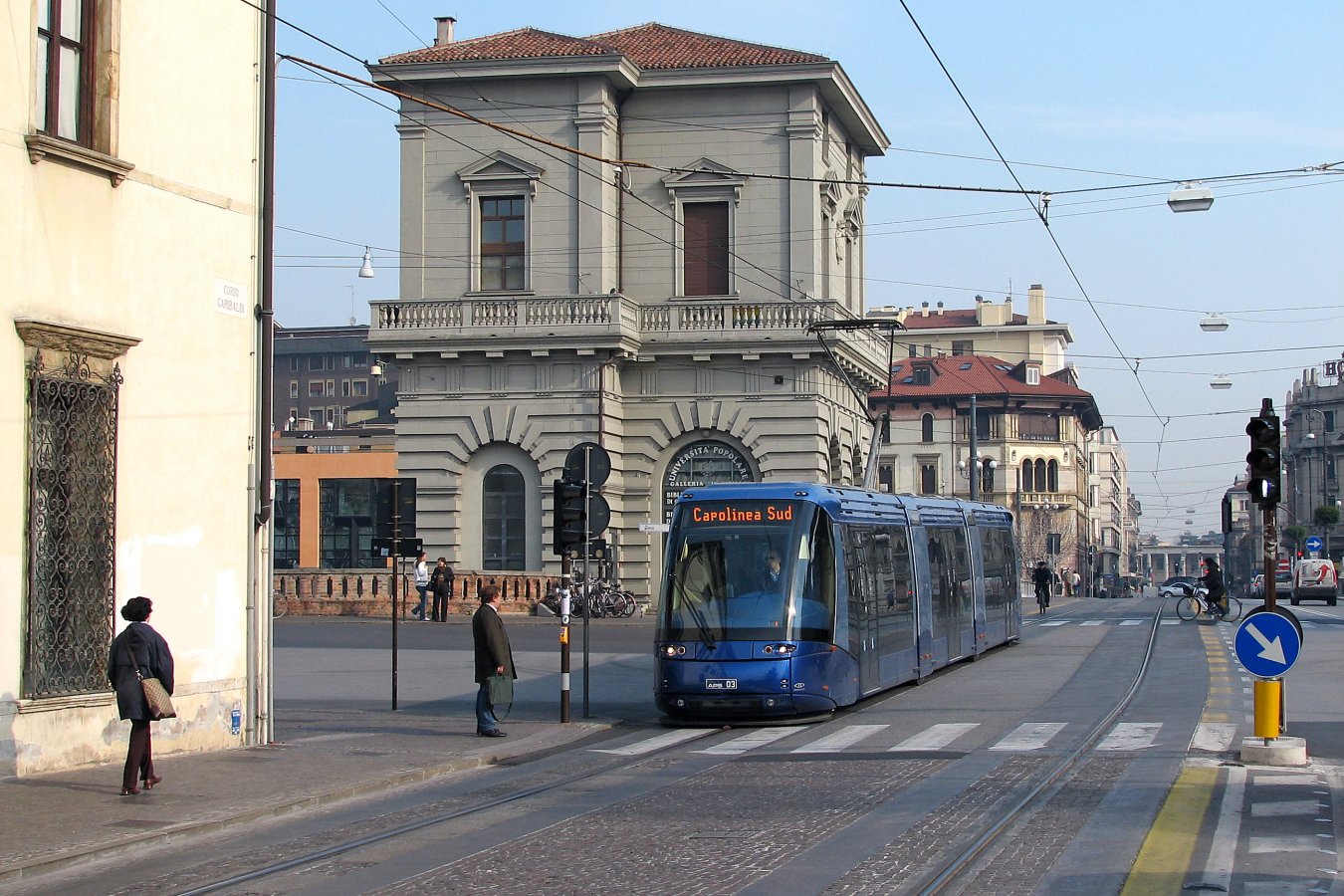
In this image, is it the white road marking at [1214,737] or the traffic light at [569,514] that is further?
the traffic light at [569,514]

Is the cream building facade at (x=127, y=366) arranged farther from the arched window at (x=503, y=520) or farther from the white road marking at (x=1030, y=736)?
the arched window at (x=503, y=520)

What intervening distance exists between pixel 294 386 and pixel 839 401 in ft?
330

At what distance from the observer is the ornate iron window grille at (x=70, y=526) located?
579 inches

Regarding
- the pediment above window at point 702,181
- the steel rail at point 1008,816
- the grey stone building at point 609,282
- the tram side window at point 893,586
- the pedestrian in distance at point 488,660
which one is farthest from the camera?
the pediment above window at point 702,181

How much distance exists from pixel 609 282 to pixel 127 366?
2958 cm

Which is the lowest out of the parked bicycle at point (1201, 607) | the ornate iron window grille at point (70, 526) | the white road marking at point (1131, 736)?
the white road marking at point (1131, 736)

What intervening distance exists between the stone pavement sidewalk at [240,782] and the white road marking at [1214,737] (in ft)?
21.7

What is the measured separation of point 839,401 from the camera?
1881 inches

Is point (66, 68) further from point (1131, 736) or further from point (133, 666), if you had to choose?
point (1131, 736)

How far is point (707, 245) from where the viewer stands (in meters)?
45.6

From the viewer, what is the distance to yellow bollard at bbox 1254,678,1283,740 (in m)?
14.8

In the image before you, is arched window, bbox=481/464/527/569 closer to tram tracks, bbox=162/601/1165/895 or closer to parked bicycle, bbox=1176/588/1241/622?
parked bicycle, bbox=1176/588/1241/622

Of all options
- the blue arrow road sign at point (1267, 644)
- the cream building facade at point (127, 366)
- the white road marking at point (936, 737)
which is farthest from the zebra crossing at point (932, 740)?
the cream building facade at point (127, 366)

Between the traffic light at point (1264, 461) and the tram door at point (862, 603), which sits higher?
the traffic light at point (1264, 461)
